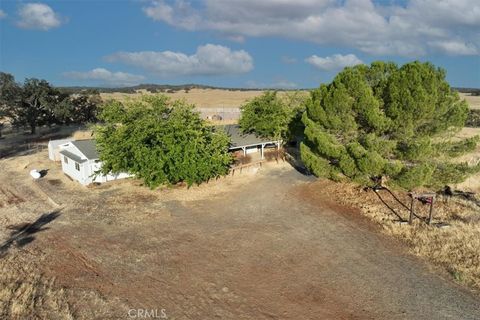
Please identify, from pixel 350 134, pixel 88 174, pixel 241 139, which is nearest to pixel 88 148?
pixel 88 174

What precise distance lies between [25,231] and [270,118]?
820 inches

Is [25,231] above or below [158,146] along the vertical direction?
below

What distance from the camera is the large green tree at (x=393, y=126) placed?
17938 mm

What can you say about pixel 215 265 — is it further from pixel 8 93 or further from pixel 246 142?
pixel 8 93

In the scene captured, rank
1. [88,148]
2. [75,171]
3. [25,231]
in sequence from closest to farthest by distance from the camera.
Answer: [25,231] < [75,171] < [88,148]

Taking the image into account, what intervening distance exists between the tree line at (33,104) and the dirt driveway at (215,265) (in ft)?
92.4

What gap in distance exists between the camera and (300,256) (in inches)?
575

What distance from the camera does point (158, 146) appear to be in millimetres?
22781

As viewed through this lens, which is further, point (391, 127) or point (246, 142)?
point (246, 142)

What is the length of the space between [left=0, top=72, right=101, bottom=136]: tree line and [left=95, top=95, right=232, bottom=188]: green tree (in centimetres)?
2538

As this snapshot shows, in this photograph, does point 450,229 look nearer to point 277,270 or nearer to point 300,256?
point 300,256

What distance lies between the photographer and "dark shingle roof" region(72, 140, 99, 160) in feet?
81.7

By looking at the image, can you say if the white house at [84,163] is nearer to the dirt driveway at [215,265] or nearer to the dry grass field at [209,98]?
the dirt driveway at [215,265]

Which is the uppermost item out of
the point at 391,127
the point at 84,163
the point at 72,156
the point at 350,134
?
the point at 391,127
